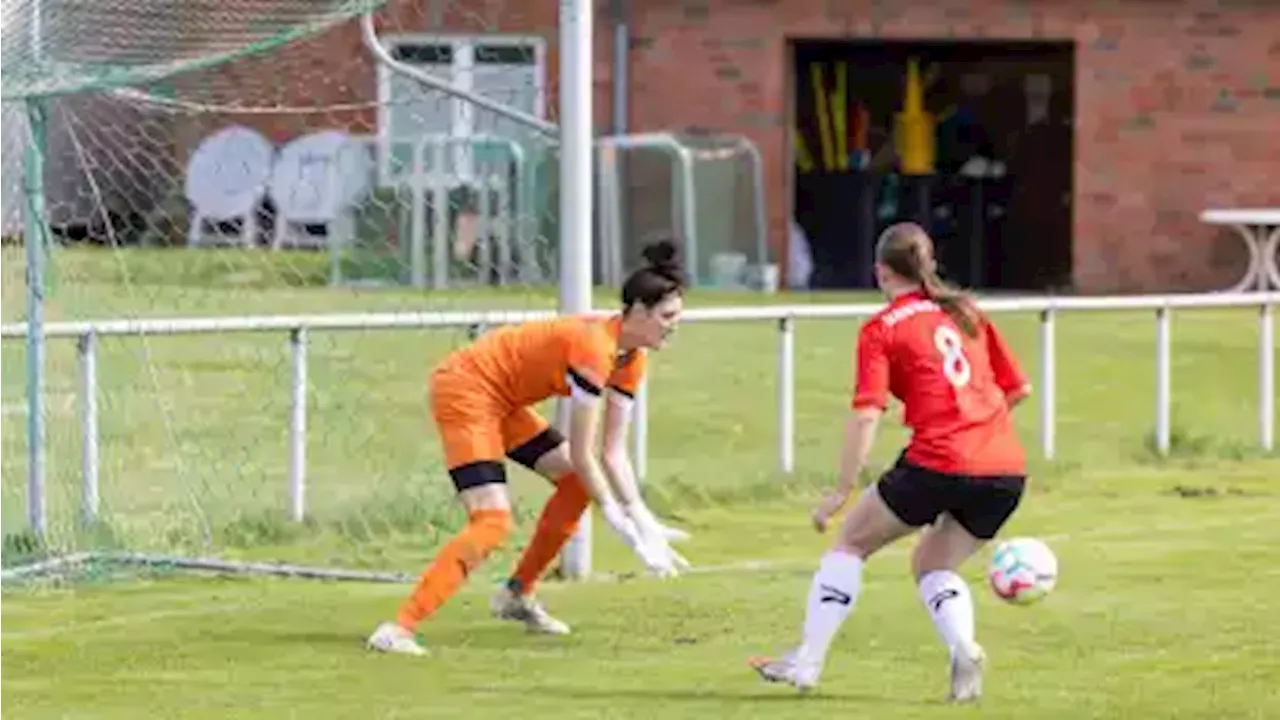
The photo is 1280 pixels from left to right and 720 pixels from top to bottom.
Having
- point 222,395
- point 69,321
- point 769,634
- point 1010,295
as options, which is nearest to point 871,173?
point 1010,295

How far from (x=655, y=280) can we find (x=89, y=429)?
13.3 ft

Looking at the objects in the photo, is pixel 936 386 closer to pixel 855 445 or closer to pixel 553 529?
pixel 855 445

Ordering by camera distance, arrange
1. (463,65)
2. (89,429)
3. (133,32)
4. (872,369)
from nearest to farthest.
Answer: (872,369) → (133,32) → (89,429) → (463,65)

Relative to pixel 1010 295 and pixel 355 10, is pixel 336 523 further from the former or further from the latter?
pixel 1010 295

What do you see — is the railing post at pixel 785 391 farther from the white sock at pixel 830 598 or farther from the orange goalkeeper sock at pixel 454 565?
the white sock at pixel 830 598

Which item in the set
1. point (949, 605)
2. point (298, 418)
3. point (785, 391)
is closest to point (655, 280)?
point (949, 605)

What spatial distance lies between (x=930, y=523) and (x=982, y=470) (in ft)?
0.95

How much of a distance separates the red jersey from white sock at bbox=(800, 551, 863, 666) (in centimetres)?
41

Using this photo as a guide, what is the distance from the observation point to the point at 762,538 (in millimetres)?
16938

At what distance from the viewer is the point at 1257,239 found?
34000 millimetres

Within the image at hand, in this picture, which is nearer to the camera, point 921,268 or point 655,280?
point 921,268

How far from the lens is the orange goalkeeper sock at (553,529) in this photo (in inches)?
527

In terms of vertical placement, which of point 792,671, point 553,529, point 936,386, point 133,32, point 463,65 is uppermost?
point 133,32

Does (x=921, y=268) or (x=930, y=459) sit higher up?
(x=921, y=268)
